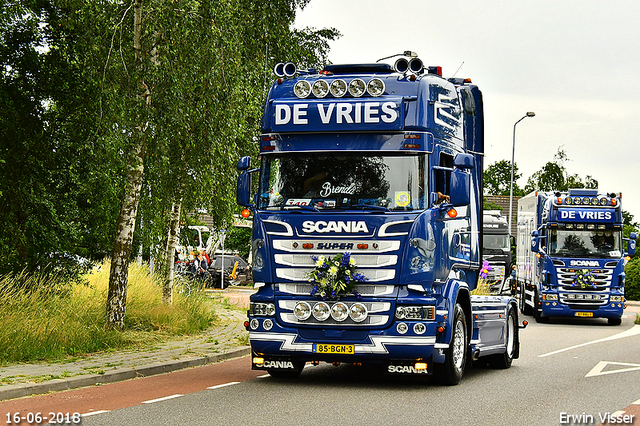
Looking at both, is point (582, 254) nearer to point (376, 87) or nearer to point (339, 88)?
point (376, 87)

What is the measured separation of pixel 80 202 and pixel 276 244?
668 cm

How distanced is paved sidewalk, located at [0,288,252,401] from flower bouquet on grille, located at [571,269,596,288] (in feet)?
38.7

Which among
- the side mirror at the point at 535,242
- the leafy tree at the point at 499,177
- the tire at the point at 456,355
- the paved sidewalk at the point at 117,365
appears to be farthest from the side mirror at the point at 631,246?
the leafy tree at the point at 499,177

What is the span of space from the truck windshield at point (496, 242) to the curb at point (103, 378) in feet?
77.0

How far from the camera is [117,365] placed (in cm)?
1280

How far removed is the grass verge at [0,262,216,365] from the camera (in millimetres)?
13383

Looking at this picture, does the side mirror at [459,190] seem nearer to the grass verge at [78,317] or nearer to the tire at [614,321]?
the grass verge at [78,317]

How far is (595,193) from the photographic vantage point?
25766 mm

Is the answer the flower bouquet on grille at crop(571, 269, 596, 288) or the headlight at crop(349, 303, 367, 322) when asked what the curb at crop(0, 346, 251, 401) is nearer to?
the headlight at crop(349, 303, 367, 322)

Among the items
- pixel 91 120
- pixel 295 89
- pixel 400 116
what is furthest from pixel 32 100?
pixel 400 116

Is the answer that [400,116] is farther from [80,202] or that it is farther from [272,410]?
[80,202]

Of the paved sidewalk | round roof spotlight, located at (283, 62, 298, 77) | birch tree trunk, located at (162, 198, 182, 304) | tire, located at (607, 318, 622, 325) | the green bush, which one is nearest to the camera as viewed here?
the paved sidewalk

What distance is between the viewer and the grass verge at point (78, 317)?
527 inches

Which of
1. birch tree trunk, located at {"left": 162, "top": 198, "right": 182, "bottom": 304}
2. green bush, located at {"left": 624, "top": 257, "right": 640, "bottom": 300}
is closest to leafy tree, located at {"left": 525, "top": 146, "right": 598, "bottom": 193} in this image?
green bush, located at {"left": 624, "top": 257, "right": 640, "bottom": 300}
